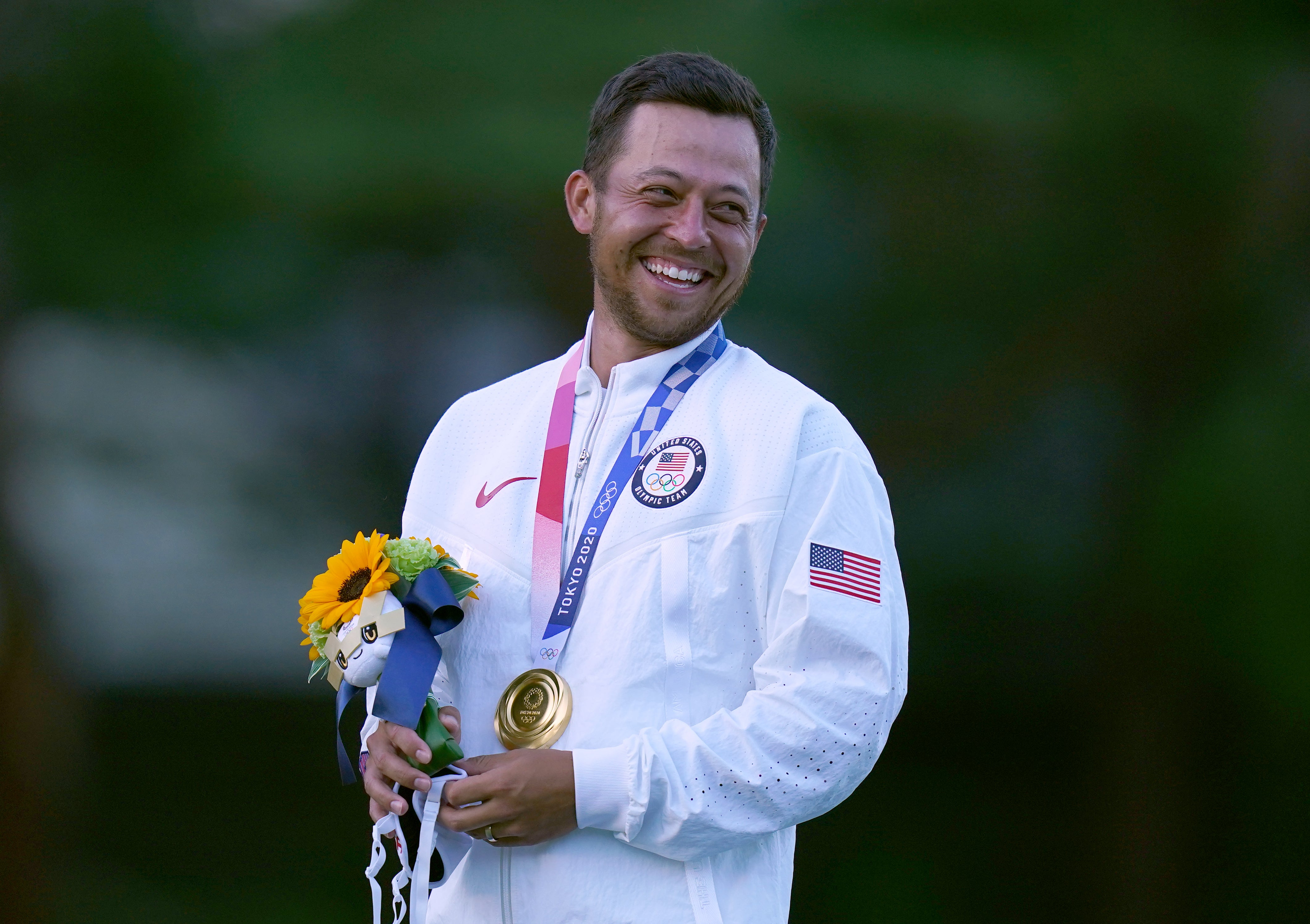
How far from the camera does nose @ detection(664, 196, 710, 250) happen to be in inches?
70.6

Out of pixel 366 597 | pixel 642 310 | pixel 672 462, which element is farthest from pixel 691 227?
pixel 366 597

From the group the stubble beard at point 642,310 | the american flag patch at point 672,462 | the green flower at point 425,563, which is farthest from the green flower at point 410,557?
the stubble beard at point 642,310

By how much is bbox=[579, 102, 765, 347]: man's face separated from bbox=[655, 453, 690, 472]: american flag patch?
0.24 m

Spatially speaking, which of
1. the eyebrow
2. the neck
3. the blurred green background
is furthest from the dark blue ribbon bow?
the blurred green background

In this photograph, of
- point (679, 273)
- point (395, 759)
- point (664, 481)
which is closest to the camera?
point (395, 759)

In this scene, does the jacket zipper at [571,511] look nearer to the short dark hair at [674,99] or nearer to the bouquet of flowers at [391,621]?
the bouquet of flowers at [391,621]

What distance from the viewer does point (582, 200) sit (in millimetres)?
1987

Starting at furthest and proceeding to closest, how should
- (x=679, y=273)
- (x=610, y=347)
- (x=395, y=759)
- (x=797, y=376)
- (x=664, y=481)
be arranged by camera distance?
(x=797, y=376), (x=610, y=347), (x=679, y=273), (x=664, y=481), (x=395, y=759)

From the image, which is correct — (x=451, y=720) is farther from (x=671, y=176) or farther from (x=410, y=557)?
(x=671, y=176)

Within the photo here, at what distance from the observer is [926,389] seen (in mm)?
3227

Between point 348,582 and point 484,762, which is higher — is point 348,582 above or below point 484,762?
above

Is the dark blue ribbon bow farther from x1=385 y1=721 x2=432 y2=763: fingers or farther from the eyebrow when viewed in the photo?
the eyebrow

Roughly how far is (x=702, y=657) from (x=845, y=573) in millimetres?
234

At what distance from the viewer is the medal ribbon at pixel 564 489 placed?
1710mm
